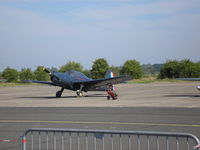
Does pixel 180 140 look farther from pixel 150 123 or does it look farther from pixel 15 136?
pixel 15 136

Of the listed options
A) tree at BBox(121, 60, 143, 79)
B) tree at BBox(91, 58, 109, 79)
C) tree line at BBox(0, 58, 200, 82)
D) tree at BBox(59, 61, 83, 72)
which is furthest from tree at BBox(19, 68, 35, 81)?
tree at BBox(121, 60, 143, 79)

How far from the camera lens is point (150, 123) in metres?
13.3

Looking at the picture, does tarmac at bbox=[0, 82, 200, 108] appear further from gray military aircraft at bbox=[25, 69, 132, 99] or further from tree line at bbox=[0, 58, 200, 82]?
tree line at bbox=[0, 58, 200, 82]

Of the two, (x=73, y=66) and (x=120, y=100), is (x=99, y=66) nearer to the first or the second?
(x=73, y=66)

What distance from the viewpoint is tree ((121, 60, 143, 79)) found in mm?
117938

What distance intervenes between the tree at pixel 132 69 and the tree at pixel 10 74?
1321 inches

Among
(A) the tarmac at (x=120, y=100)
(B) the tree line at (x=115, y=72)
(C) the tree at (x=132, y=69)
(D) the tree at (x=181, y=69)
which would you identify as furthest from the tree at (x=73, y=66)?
(A) the tarmac at (x=120, y=100)

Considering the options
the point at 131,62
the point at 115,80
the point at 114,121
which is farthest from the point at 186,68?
the point at 114,121

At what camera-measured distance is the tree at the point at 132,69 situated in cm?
11794

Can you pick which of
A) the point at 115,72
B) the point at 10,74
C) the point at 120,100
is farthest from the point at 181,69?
the point at 120,100

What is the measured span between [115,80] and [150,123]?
19.2 meters

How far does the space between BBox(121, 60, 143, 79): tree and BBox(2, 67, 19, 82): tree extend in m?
33.6

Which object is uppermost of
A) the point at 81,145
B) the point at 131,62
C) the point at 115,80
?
the point at 131,62

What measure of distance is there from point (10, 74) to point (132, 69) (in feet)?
123
